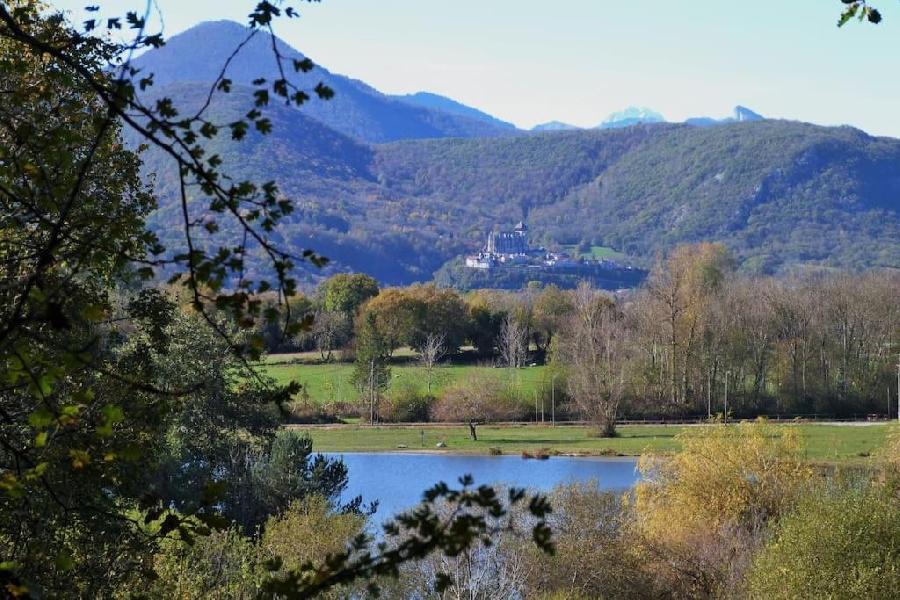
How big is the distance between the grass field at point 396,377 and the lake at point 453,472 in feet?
47.7

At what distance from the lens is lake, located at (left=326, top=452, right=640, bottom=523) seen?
38656 mm

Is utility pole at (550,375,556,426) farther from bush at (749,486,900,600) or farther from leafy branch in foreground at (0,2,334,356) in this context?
leafy branch in foreground at (0,2,334,356)

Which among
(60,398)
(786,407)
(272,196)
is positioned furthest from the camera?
(786,407)

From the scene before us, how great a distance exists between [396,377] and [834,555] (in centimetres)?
Result: 5137

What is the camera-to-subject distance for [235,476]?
92.5 ft

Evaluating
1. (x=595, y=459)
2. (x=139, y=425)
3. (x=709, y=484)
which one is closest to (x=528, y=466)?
(x=595, y=459)

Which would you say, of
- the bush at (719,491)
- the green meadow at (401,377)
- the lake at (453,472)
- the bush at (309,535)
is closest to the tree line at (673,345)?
the green meadow at (401,377)

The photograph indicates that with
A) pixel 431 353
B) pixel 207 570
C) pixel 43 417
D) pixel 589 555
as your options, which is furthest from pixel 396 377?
pixel 43 417

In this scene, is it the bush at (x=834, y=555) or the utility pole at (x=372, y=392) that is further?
the utility pole at (x=372, y=392)

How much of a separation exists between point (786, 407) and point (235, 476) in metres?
40.9

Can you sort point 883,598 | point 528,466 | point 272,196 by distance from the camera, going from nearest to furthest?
point 272,196
point 883,598
point 528,466

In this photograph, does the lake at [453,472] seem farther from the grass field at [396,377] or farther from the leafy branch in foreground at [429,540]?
the leafy branch in foreground at [429,540]

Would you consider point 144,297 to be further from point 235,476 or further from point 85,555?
point 235,476

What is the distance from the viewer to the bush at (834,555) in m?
17.5
